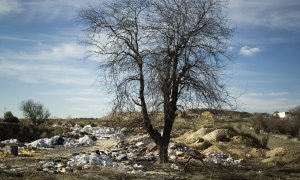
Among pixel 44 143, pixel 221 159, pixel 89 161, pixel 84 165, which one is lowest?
pixel 221 159

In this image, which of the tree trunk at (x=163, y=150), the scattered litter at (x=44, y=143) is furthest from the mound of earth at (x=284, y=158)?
the scattered litter at (x=44, y=143)

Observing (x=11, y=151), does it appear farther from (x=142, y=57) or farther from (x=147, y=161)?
(x=142, y=57)

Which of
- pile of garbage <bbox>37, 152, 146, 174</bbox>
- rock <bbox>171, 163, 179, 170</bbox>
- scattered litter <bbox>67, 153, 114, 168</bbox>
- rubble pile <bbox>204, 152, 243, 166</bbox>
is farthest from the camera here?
rubble pile <bbox>204, 152, 243, 166</bbox>

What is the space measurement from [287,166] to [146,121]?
6867mm

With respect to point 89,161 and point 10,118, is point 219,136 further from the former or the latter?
point 10,118

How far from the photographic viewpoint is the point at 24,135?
43.0 metres

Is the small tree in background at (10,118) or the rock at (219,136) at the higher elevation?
the small tree in background at (10,118)

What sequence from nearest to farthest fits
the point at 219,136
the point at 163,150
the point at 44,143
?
the point at 163,150 → the point at 44,143 → the point at 219,136

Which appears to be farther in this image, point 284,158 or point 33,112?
point 33,112

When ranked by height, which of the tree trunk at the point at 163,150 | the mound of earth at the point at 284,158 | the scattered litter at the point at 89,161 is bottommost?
the mound of earth at the point at 284,158

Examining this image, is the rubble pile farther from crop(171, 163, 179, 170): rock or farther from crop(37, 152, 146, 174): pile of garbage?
crop(37, 152, 146, 174): pile of garbage

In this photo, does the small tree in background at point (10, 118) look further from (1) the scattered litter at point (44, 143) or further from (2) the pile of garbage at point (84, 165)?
(2) the pile of garbage at point (84, 165)

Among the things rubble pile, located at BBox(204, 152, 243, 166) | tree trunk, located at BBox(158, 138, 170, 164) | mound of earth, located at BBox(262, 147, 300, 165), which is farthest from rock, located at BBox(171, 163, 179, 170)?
mound of earth, located at BBox(262, 147, 300, 165)

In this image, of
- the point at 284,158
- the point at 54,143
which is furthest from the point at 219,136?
the point at 284,158
